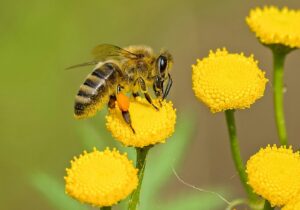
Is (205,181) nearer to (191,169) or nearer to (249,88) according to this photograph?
(191,169)

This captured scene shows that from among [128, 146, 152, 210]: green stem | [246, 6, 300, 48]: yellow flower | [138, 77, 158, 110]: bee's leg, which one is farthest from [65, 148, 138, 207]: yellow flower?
[246, 6, 300, 48]: yellow flower

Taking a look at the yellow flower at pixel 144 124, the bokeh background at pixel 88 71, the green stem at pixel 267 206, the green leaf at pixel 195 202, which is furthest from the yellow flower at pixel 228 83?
the bokeh background at pixel 88 71

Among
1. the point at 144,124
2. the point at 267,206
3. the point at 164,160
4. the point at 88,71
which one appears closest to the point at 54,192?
the point at 164,160

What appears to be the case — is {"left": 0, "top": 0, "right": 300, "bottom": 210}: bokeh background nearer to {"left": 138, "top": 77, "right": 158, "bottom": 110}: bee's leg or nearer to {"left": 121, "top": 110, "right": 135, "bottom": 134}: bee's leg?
{"left": 138, "top": 77, "right": 158, "bottom": 110}: bee's leg

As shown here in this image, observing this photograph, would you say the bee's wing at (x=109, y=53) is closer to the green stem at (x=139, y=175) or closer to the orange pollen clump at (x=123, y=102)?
the orange pollen clump at (x=123, y=102)

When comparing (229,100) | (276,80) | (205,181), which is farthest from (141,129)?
(205,181)

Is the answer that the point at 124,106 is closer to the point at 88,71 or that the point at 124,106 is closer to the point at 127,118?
the point at 127,118
